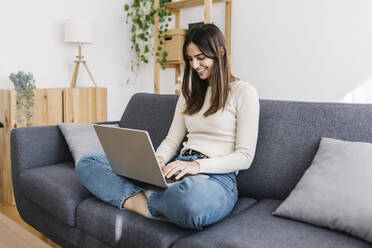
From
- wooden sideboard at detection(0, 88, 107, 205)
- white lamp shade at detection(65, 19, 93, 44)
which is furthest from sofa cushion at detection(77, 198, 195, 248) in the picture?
white lamp shade at detection(65, 19, 93, 44)

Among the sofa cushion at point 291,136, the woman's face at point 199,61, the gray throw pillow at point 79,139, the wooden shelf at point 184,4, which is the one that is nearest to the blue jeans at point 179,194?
the sofa cushion at point 291,136

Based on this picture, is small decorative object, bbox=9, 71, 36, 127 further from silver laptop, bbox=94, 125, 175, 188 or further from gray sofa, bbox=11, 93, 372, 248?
silver laptop, bbox=94, 125, 175, 188

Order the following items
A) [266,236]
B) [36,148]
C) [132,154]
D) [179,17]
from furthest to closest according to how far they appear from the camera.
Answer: [179,17]
[36,148]
[132,154]
[266,236]

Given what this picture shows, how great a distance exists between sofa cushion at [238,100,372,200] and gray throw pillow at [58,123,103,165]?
91 centimetres

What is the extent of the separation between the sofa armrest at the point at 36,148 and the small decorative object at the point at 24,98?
691mm

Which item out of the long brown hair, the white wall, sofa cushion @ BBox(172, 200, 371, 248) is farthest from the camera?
the white wall

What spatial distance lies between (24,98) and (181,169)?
181cm

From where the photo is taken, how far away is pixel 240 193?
1610mm

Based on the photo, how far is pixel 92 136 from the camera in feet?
6.91

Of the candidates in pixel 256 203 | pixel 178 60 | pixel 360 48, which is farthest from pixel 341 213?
pixel 178 60

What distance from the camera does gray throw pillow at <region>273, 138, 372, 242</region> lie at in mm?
1079

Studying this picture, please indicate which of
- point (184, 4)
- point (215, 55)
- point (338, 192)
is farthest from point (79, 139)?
point (184, 4)

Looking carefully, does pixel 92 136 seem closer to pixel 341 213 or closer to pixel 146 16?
pixel 341 213

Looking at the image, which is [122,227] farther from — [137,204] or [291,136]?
[291,136]
